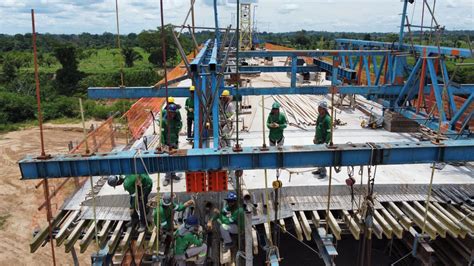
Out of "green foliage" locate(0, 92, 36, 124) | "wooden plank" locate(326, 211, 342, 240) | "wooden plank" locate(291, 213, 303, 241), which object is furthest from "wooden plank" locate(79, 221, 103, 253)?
"green foliage" locate(0, 92, 36, 124)

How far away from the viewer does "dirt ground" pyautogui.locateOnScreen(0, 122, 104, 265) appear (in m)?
12.9

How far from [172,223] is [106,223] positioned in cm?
147

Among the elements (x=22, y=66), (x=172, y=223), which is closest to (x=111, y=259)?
(x=172, y=223)

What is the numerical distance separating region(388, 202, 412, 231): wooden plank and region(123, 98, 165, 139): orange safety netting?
7731mm

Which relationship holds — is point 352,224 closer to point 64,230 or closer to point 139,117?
point 64,230

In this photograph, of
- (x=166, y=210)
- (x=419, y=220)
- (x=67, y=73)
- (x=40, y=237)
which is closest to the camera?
(x=166, y=210)

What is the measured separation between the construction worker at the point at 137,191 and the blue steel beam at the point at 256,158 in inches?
48.6

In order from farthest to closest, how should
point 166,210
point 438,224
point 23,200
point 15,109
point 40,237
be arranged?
1. point 15,109
2. point 23,200
3. point 438,224
4. point 40,237
5. point 166,210

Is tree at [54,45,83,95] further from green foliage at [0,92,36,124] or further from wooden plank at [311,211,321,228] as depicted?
wooden plank at [311,211,321,228]

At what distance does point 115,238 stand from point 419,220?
622 cm

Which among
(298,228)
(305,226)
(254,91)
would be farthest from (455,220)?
(254,91)

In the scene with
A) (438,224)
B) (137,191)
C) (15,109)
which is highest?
(137,191)

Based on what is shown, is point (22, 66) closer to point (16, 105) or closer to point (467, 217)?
point (16, 105)

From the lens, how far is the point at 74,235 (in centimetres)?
735
